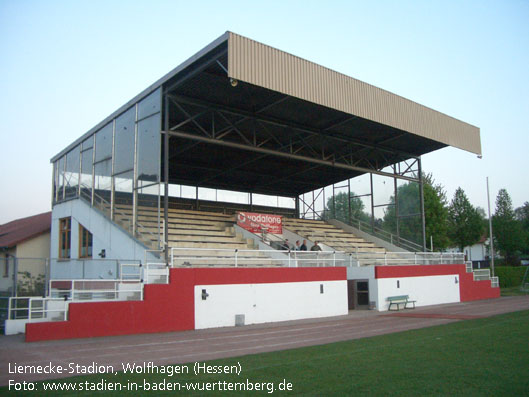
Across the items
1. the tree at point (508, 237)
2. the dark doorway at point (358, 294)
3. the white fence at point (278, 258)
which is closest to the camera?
the white fence at point (278, 258)

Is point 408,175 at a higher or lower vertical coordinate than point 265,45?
lower

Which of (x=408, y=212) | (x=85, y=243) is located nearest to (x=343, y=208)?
(x=408, y=212)

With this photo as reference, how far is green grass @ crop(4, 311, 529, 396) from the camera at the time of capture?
750cm

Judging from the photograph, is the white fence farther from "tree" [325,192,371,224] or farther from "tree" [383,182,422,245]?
"tree" [325,192,371,224]

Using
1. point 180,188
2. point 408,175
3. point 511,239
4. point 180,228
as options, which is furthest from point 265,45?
point 511,239

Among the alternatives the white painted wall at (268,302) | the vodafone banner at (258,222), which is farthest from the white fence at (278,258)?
the vodafone banner at (258,222)

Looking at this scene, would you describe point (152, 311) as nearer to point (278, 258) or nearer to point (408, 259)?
point (278, 258)

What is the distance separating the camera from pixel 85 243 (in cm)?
2481

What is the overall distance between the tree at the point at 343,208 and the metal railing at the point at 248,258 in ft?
33.8

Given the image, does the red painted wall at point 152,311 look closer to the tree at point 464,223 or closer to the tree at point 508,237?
the tree at point 464,223

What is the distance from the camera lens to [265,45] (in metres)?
18.9

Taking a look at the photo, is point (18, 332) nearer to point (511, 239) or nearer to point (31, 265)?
point (31, 265)

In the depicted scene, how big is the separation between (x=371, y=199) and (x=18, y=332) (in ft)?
77.8

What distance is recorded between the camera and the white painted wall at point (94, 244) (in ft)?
69.4
